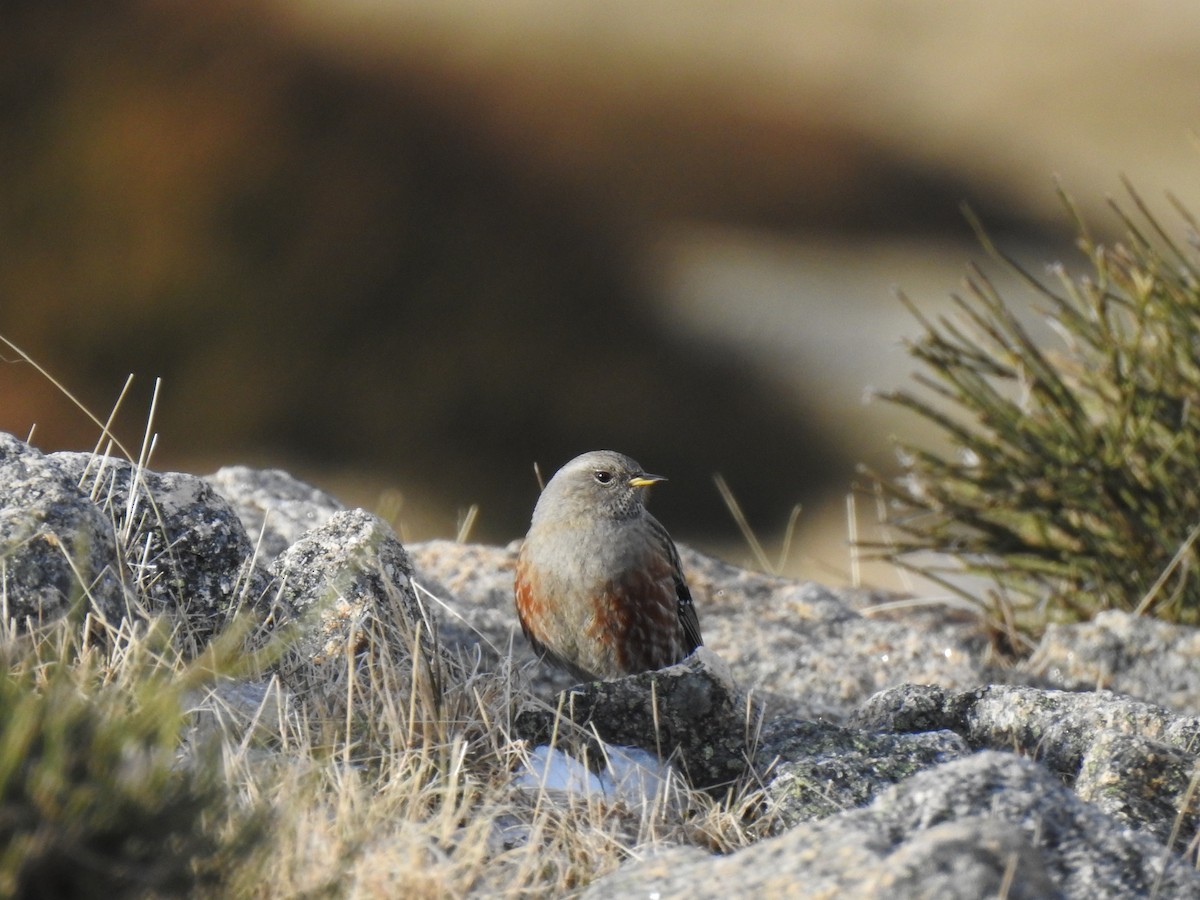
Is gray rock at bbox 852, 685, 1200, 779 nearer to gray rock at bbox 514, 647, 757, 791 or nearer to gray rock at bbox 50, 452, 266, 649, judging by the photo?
gray rock at bbox 514, 647, 757, 791

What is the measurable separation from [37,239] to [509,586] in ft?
29.4

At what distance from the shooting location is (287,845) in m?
2.34

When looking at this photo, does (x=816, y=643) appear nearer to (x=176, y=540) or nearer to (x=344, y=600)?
(x=344, y=600)

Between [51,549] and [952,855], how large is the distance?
80.8 inches

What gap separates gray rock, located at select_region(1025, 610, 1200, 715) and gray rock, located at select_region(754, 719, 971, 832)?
190 centimetres

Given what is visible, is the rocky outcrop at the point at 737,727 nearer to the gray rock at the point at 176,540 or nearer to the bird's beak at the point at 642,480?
the gray rock at the point at 176,540

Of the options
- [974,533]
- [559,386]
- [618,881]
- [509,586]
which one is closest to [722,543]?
[559,386]

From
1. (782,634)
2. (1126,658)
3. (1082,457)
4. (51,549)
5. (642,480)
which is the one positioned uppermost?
(1082,457)

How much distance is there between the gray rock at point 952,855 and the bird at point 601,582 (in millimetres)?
1848

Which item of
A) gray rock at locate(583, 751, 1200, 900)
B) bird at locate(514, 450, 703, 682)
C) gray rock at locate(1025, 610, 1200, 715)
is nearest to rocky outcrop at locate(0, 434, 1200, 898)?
gray rock at locate(583, 751, 1200, 900)

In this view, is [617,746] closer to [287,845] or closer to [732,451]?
[287,845]

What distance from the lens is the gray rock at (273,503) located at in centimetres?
489

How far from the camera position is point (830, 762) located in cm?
307

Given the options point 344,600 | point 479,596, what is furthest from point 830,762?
point 479,596
